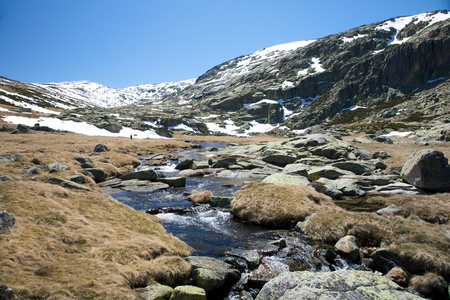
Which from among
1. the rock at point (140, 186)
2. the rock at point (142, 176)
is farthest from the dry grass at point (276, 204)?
the rock at point (142, 176)

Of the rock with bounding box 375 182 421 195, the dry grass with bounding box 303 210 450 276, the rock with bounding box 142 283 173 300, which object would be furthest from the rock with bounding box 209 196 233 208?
the rock with bounding box 375 182 421 195

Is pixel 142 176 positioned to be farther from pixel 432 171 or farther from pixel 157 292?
pixel 432 171

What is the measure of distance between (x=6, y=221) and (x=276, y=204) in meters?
13.2

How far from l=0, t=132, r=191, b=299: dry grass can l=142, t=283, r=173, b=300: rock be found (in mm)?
407

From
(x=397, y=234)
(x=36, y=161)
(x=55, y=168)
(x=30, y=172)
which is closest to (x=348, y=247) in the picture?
(x=397, y=234)

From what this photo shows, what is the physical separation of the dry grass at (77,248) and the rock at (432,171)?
19.1 m

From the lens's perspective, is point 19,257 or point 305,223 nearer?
point 19,257

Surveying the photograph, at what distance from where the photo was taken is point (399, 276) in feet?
28.8

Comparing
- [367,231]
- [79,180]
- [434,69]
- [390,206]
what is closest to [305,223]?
[367,231]

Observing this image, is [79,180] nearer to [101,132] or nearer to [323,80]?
[101,132]

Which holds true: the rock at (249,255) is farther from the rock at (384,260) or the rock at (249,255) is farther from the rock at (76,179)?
the rock at (76,179)

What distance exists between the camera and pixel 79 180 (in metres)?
19.3

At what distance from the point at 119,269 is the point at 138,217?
19.9 feet

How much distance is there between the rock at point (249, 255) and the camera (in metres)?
9.94
